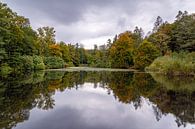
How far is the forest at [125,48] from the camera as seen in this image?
34.8 m

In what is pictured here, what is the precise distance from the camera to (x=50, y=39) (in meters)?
75.2

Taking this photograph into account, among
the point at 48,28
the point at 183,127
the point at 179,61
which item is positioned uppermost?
the point at 48,28

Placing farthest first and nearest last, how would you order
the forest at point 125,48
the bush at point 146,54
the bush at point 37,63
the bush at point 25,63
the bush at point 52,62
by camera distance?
the bush at point 52,62 → the bush at point 146,54 → the bush at point 37,63 → the bush at point 25,63 → the forest at point 125,48

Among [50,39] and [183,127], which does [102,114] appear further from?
[50,39]

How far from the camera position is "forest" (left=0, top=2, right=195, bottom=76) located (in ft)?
114

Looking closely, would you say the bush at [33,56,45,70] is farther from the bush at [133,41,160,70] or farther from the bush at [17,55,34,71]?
the bush at [133,41,160,70]

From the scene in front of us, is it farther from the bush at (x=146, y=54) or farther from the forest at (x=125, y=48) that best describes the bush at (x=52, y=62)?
the bush at (x=146, y=54)

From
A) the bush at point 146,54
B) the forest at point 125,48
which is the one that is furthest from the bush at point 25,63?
the bush at point 146,54

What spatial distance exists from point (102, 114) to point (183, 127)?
109 inches

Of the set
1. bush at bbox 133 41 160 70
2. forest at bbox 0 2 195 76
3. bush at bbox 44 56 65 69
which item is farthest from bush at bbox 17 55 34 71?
bush at bbox 133 41 160 70

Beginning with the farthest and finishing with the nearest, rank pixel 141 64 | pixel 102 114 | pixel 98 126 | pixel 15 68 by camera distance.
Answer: pixel 141 64, pixel 15 68, pixel 102 114, pixel 98 126

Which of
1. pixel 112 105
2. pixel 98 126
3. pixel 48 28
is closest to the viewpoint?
pixel 98 126

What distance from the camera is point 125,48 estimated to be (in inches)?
2638

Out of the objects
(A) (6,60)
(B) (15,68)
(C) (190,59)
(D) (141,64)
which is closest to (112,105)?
(C) (190,59)
